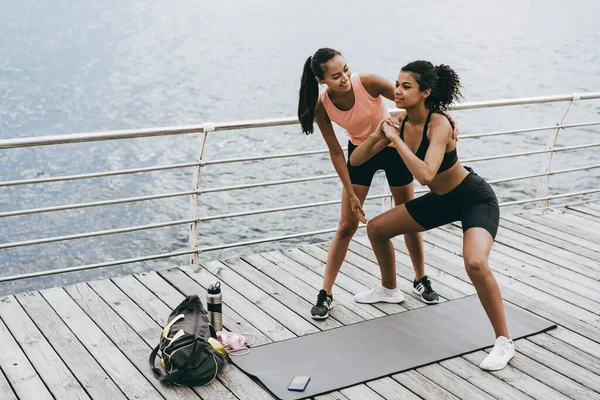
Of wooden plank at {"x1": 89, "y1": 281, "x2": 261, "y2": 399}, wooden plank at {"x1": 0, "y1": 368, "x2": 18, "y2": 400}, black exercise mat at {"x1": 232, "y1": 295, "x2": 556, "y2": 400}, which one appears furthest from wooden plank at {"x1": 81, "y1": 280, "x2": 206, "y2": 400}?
wooden plank at {"x1": 0, "y1": 368, "x2": 18, "y2": 400}

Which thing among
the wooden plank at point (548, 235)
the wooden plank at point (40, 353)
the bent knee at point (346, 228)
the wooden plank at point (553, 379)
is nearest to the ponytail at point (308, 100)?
the bent knee at point (346, 228)

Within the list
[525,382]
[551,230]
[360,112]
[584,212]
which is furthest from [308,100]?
[584,212]

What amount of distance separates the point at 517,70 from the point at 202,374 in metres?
24.0


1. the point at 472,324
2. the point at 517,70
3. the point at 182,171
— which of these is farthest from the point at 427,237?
the point at 517,70

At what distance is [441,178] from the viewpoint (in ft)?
13.3

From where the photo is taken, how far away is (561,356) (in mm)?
4070

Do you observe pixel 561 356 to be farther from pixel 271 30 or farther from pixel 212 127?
pixel 271 30

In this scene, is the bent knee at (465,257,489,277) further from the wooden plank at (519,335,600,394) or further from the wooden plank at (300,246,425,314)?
the wooden plank at (300,246,425,314)

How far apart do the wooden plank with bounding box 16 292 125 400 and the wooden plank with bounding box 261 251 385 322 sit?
147 cm

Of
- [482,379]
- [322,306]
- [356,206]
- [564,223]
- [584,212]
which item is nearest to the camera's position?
[482,379]

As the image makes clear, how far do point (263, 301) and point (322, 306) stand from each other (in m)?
0.42

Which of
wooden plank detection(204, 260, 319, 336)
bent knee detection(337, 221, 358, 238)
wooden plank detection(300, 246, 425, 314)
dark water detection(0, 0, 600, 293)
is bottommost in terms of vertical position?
dark water detection(0, 0, 600, 293)

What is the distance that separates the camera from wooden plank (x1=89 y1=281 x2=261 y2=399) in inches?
146

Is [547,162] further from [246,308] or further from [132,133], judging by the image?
[132,133]
